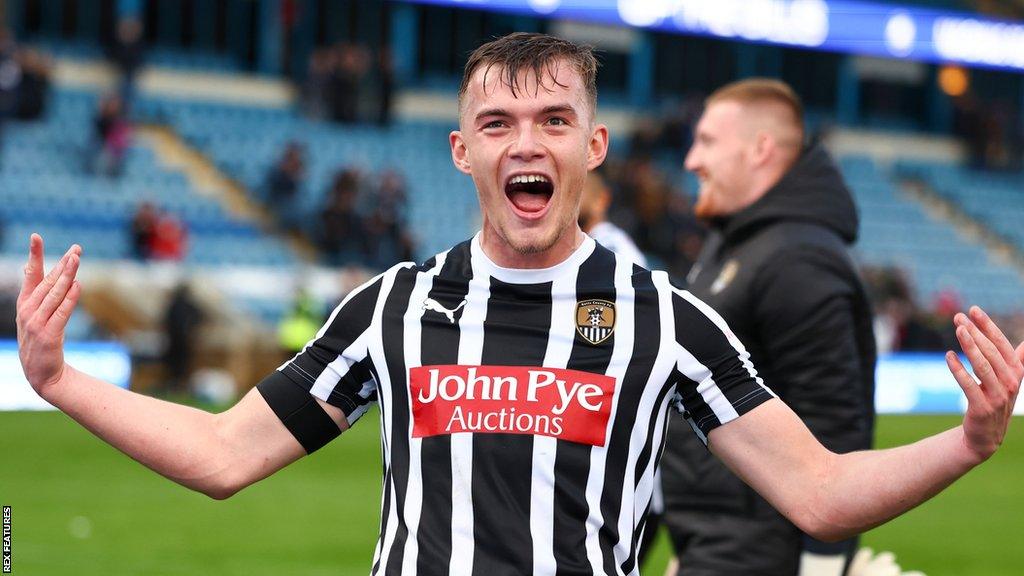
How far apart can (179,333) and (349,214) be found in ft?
13.8

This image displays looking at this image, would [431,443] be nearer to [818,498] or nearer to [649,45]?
[818,498]

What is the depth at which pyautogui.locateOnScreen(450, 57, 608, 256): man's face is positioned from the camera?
125 inches

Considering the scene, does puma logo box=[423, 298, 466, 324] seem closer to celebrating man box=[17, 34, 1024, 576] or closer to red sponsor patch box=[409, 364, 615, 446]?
celebrating man box=[17, 34, 1024, 576]

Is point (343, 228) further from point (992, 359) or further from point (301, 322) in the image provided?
point (992, 359)

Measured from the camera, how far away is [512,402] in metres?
3.14

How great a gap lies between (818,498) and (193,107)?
24332 mm

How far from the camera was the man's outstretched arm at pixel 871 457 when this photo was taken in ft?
9.45

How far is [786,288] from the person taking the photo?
15.3ft

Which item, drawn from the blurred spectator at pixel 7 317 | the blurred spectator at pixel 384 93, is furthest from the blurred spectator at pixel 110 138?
the blurred spectator at pixel 384 93

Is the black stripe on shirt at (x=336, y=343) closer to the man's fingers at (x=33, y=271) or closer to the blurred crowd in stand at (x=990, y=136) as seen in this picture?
the man's fingers at (x=33, y=271)

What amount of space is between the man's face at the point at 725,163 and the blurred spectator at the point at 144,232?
16.9 metres

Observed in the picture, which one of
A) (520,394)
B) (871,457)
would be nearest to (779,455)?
(871,457)

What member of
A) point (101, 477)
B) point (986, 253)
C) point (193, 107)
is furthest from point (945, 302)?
point (101, 477)

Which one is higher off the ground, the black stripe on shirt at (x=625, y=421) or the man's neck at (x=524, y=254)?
the man's neck at (x=524, y=254)
